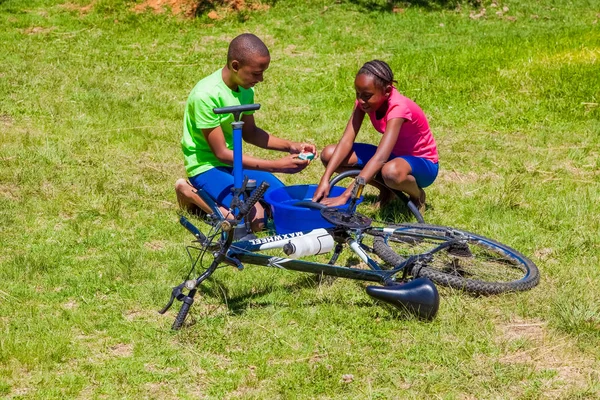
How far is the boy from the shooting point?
505 centimetres

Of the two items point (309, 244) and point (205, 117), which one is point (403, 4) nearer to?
point (205, 117)

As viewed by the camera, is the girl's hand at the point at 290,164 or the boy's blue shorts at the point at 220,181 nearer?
the girl's hand at the point at 290,164

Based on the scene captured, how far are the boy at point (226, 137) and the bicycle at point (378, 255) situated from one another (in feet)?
1.05

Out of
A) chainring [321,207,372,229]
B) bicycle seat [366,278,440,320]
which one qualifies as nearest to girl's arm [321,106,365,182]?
chainring [321,207,372,229]

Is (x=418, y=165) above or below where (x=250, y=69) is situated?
below

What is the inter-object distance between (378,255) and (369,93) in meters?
1.07

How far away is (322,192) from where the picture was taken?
16.8 ft

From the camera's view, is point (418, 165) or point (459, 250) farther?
point (418, 165)

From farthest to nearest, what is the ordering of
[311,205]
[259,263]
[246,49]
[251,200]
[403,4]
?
[403,4], [246,49], [311,205], [259,263], [251,200]

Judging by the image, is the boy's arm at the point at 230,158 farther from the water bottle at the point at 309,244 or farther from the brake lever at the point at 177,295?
the brake lever at the point at 177,295

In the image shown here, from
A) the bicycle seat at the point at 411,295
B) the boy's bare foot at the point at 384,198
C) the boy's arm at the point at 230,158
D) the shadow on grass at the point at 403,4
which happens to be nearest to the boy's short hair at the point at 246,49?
the boy's arm at the point at 230,158

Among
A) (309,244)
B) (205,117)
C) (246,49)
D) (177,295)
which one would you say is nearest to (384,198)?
(205,117)

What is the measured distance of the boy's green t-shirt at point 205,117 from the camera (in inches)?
206

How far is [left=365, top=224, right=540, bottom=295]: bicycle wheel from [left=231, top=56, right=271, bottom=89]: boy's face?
4.14 feet
